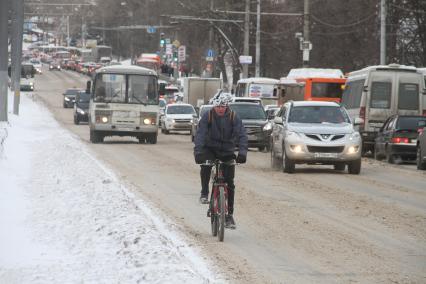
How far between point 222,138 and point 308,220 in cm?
286

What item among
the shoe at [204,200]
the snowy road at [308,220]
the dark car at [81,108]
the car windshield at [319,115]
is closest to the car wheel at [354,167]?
the snowy road at [308,220]

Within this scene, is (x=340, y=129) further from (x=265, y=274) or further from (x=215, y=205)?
(x=265, y=274)

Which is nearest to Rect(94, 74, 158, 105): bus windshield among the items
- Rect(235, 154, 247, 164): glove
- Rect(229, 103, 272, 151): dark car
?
Rect(229, 103, 272, 151): dark car

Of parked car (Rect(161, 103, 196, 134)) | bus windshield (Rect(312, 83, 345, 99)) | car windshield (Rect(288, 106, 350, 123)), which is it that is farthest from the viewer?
parked car (Rect(161, 103, 196, 134))

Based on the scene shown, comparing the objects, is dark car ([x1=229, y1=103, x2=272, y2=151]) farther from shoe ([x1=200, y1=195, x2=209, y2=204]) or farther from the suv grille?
shoe ([x1=200, y1=195, x2=209, y2=204])

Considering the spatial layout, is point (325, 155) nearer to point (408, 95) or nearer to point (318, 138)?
point (318, 138)

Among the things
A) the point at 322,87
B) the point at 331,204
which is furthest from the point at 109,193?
the point at 322,87

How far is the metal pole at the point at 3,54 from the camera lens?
3942cm

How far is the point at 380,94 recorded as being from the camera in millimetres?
→ 36812

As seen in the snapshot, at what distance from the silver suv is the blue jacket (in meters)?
11.8

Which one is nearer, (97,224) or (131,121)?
(97,224)

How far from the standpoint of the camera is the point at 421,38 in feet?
218

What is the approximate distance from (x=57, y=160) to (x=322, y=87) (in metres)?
27.0

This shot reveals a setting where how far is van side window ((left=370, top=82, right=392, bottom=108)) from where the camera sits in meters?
36.7
